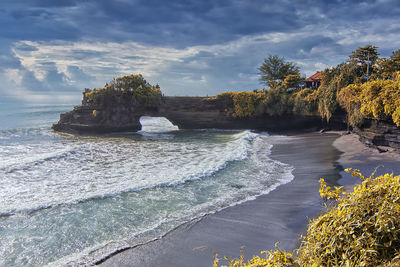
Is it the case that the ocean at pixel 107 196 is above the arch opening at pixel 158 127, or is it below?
below

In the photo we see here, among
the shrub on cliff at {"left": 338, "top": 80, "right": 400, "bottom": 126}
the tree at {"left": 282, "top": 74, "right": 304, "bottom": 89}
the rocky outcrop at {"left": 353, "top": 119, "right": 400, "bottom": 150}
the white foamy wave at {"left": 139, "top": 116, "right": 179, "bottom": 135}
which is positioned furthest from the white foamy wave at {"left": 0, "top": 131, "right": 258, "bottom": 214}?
the tree at {"left": 282, "top": 74, "right": 304, "bottom": 89}

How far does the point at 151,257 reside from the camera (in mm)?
5473

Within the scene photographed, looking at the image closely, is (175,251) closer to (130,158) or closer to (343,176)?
(343,176)

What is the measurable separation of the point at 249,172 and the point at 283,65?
97.6ft

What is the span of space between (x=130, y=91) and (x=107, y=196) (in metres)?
23.0

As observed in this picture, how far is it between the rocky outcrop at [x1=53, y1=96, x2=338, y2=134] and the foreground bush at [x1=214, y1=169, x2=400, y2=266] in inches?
1078

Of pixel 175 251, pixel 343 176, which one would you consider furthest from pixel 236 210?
pixel 343 176

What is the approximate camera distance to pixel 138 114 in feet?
102

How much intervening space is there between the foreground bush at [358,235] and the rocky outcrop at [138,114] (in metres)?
27.4

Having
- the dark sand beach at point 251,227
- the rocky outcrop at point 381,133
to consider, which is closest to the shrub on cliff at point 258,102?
the rocky outcrop at point 381,133

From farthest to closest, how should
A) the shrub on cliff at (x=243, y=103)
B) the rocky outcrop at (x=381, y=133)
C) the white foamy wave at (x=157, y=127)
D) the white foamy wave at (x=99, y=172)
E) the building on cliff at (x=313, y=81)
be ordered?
the white foamy wave at (x=157, y=127) < the building on cliff at (x=313, y=81) < the shrub on cliff at (x=243, y=103) < the rocky outcrop at (x=381, y=133) < the white foamy wave at (x=99, y=172)

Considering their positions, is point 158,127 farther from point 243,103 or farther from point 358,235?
point 358,235

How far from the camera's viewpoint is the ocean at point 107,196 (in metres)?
6.07

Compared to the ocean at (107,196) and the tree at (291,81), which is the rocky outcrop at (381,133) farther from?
the tree at (291,81)
